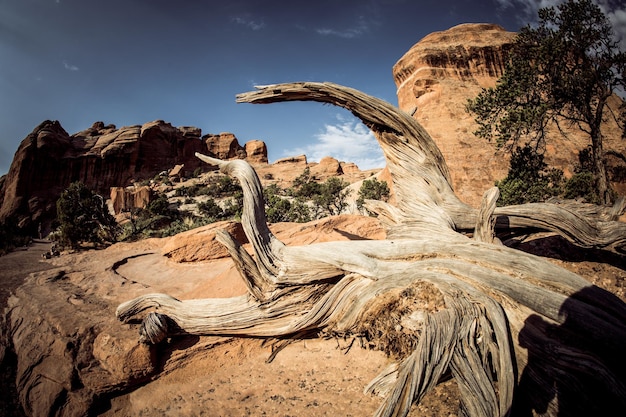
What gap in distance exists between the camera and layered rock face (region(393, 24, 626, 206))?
21.0 metres

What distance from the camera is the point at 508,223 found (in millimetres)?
4027

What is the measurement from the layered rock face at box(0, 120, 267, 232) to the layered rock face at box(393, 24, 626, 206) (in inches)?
2005

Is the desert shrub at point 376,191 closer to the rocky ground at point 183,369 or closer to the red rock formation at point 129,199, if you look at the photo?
the rocky ground at point 183,369

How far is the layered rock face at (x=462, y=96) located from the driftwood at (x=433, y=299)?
18.5 m

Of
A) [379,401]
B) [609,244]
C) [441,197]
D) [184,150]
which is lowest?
[379,401]

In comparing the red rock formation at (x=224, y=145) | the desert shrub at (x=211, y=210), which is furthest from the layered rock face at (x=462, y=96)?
the red rock formation at (x=224, y=145)

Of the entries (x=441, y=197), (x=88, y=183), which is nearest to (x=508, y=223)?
(x=441, y=197)

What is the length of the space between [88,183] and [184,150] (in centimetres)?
2119

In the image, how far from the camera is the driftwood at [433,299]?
2.26 m

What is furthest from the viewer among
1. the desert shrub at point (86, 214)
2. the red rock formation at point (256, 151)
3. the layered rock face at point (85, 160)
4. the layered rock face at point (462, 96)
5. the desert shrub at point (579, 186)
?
the red rock formation at point (256, 151)

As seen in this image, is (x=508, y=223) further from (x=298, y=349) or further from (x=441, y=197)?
(x=298, y=349)

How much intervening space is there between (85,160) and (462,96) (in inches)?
2377

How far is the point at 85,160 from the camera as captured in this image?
48.3 metres

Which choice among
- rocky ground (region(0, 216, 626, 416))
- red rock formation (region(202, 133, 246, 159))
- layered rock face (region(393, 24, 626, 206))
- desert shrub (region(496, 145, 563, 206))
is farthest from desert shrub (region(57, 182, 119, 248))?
red rock formation (region(202, 133, 246, 159))
